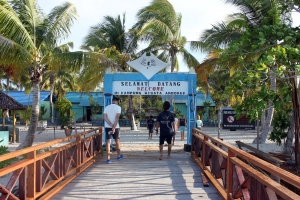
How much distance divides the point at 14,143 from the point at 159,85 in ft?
34.5

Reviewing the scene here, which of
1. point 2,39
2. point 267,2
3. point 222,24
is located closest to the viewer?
point 2,39

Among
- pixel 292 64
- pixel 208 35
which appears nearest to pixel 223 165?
pixel 292 64

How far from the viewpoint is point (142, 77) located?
36.7ft

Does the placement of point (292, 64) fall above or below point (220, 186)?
above

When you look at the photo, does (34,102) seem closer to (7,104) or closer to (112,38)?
(7,104)

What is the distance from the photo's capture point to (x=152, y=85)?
1116cm

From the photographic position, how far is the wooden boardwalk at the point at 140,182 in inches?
227

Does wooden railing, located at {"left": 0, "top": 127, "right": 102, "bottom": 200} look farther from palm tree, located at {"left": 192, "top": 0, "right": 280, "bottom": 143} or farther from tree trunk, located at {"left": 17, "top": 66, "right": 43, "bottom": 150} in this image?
palm tree, located at {"left": 192, "top": 0, "right": 280, "bottom": 143}

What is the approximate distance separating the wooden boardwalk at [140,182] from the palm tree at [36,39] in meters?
4.67

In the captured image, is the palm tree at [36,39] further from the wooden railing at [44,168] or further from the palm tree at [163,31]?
the palm tree at [163,31]

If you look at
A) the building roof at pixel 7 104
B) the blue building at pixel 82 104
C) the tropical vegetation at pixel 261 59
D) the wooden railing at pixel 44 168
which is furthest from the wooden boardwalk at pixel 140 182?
the blue building at pixel 82 104

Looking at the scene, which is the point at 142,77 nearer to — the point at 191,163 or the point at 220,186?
the point at 191,163

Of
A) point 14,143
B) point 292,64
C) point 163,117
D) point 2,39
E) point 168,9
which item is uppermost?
point 168,9

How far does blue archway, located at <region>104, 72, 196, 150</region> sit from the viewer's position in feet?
36.6
